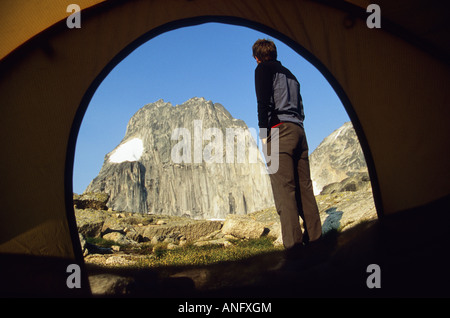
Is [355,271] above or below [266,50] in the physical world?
below

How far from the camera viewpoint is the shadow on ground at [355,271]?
75.9 inches

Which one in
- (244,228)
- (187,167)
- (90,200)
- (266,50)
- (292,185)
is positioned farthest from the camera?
(187,167)

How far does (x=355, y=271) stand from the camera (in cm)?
226

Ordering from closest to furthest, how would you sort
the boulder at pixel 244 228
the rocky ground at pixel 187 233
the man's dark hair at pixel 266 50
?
the rocky ground at pixel 187 233
the man's dark hair at pixel 266 50
the boulder at pixel 244 228

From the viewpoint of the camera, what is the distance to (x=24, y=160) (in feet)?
10.6

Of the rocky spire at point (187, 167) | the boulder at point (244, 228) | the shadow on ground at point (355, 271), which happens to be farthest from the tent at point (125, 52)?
the rocky spire at point (187, 167)

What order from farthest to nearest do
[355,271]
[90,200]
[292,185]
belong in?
[90,200] < [292,185] < [355,271]

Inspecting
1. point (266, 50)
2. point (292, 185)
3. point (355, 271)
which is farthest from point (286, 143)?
point (355, 271)

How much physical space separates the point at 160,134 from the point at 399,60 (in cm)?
14914

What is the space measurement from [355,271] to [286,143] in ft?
4.77

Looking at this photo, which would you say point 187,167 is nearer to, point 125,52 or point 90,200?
point 90,200

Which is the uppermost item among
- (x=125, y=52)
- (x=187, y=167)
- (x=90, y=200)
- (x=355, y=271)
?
(x=187, y=167)

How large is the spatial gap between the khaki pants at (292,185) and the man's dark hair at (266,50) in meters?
0.95

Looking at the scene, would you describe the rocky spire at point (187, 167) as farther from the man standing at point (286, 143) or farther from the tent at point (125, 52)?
the man standing at point (286, 143)
